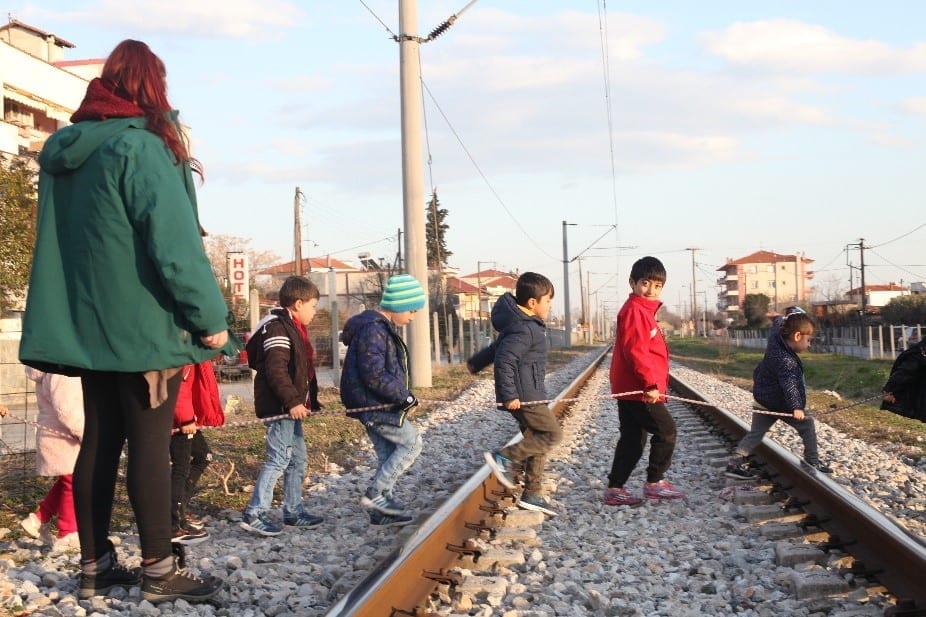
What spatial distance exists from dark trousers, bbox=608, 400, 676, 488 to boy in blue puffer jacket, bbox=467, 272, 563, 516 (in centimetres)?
47

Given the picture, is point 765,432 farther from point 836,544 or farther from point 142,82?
point 142,82

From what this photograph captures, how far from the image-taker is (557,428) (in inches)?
240

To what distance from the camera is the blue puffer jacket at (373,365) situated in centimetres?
533

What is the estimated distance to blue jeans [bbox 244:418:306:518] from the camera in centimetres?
532

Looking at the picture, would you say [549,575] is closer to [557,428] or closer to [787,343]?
[557,428]

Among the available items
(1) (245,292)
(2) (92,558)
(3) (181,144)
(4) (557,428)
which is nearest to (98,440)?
(2) (92,558)

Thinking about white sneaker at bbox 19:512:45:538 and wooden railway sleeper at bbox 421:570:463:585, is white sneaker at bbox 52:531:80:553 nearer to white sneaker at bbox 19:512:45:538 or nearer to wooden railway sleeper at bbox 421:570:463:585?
white sneaker at bbox 19:512:45:538

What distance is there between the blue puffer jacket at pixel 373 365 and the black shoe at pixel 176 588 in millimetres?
1710

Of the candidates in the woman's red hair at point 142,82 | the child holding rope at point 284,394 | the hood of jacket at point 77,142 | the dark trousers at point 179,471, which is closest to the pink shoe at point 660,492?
the child holding rope at point 284,394

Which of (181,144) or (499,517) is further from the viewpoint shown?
(499,517)

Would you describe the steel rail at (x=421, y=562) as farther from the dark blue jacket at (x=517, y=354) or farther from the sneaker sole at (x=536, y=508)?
the dark blue jacket at (x=517, y=354)

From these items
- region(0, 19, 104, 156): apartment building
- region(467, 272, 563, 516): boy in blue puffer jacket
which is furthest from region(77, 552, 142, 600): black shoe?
region(0, 19, 104, 156): apartment building

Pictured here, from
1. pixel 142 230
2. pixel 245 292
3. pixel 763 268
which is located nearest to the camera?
pixel 142 230

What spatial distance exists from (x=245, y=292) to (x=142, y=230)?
1852cm
